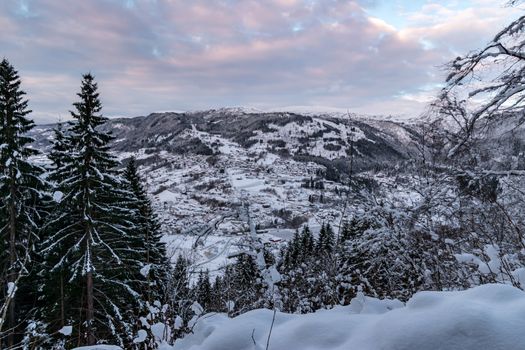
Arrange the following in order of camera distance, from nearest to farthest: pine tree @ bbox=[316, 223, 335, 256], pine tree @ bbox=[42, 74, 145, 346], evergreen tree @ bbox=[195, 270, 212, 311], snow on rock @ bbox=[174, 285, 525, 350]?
1. snow on rock @ bbox=[174, 285, 525, 350]
2. evergreen tree @ bbox=[195, 270, 212, 311]
3. pine tree @ bbox=[316, 223, 335, 256]
4. pine tree @ bbox=[42, 74, 145, 346]

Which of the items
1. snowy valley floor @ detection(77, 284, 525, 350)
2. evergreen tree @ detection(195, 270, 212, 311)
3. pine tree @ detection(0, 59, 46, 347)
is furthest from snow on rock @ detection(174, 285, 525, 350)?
pine tree @ detection(0, 59, 46, 347)

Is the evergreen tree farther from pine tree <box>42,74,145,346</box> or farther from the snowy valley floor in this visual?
the snowy valley floor

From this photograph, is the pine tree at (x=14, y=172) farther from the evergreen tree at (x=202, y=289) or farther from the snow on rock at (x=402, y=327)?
the snow on rock at (x=402, y=327)

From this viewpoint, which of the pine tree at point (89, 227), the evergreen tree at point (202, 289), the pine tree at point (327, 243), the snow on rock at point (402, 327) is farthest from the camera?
the pine tree at point (89, 227)

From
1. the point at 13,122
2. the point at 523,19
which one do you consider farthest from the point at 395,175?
the point at 13,122

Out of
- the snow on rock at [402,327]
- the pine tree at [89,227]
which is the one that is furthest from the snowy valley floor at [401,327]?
the pine tree at [89,227]

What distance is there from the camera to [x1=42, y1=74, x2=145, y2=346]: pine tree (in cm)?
1327

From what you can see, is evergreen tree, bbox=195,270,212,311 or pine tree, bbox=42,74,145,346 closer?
evergreen tree, bbox=195,270,212,311

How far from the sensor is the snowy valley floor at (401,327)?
139 cm

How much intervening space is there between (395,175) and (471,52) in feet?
11.2

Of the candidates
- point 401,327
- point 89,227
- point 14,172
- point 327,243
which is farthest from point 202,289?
point 401,327

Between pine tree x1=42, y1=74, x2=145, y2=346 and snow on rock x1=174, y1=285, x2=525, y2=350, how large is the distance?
12361mm

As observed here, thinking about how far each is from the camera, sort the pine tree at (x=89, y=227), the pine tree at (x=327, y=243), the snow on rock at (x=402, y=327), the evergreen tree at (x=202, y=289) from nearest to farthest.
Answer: the snow on rock at (x=402, y=327)
the evergreen tree at (x=202, y=289)
the pine tree at (x=327, y=243)
the pine tree at (x=89, y=227)

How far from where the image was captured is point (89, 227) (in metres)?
13.6
